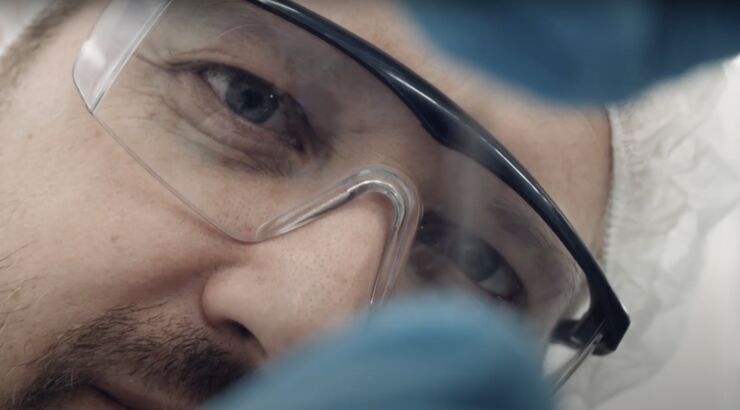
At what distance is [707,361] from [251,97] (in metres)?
0.87

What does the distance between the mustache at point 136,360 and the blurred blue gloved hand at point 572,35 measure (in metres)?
0.30

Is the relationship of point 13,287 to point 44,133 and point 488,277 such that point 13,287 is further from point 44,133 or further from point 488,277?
point 488,277

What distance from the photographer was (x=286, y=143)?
55cm

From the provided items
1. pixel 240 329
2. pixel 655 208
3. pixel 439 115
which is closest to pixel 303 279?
pixel 240 329

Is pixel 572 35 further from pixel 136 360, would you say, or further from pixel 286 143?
pixel 136 360

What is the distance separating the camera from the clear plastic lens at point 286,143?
0.52m

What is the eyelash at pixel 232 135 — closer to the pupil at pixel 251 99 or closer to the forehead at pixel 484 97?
the pupil at pixel 251 99

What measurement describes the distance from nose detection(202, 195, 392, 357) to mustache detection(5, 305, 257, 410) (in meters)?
0.02

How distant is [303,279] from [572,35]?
10.7 inches

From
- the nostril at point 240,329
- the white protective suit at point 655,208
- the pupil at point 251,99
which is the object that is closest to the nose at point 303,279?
the nostril at point 240,329

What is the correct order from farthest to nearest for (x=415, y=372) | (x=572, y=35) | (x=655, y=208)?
(x=655, y=208)
(x=572, y=35)
(x=415, y=372)

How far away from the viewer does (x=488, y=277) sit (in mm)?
556

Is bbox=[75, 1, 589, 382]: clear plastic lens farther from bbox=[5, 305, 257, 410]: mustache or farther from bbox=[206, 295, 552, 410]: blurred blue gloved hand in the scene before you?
bbox=[206, 295, 552, 410]: blurred blue gloved hand

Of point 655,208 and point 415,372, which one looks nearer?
point 415,372
